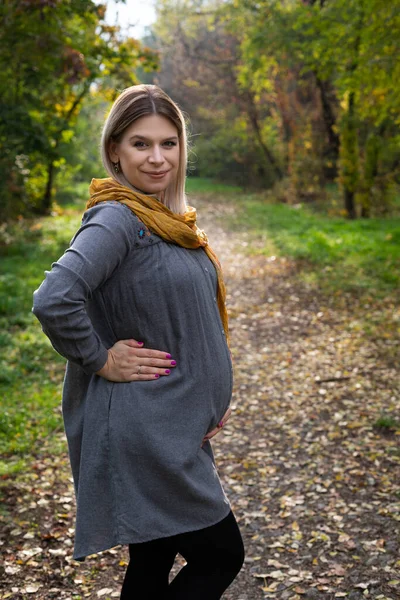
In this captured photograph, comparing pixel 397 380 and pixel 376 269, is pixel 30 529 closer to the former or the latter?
pixel 397 380

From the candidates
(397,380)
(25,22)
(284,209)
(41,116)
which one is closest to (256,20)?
(284,209)

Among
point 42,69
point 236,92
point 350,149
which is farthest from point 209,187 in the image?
point 42,69

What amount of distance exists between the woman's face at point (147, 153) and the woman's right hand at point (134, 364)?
542mm

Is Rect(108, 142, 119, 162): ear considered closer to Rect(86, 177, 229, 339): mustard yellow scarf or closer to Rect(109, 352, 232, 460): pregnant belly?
Rect(86, 177, 229, 339): mustard yellow scarf

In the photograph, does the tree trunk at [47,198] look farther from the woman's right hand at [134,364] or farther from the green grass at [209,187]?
the woman's right hand at [134,364]

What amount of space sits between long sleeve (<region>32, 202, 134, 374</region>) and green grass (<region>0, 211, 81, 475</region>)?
2.82 m

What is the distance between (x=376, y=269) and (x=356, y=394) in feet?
15.5

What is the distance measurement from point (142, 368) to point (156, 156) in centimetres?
68

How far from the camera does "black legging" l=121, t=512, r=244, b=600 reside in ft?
6.62

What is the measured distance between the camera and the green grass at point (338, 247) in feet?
32.6

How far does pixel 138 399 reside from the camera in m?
1.94

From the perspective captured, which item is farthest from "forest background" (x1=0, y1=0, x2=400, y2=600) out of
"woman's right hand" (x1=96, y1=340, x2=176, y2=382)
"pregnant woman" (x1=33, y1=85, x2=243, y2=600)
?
"woman's right hand" (x1=96, y1=340, x2=176, y2=382)

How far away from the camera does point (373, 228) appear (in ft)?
44.9

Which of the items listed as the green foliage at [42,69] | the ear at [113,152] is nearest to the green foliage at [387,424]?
the ear at [113,152]
